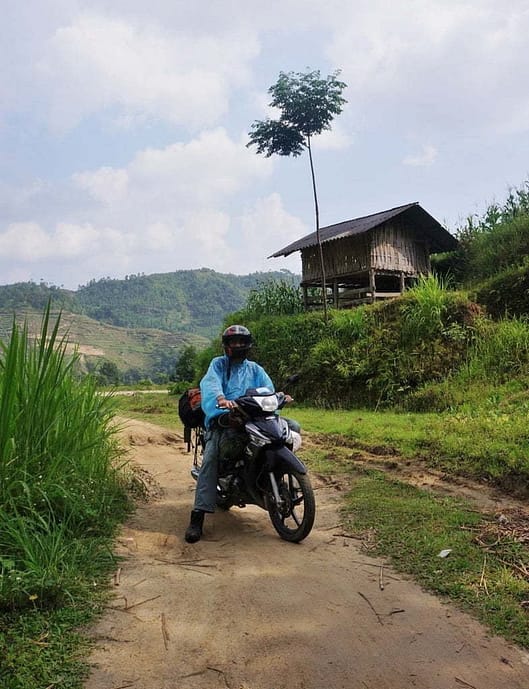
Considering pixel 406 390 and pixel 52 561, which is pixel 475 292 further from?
pixel 52 561

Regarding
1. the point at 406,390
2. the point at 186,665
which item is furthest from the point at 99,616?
the point at 406,390

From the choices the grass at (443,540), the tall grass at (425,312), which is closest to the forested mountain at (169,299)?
the tall grass at (425,312)

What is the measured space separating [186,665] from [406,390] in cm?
904

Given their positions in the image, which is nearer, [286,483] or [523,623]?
[523,623]

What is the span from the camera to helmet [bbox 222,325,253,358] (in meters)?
4.60

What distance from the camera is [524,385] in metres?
8.55

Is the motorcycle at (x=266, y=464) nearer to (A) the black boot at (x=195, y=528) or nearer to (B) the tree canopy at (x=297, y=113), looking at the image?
(A) the black boot at (x=195, y=528)

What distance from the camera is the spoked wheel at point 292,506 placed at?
3.81 m

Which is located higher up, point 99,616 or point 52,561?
point 52,561

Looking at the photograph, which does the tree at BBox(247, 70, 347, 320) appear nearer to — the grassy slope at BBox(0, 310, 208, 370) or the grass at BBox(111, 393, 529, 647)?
the grass at BBox(111, 393, 529, 647)

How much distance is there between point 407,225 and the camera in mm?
18219

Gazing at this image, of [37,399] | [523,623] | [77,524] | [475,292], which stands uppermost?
[475,292]

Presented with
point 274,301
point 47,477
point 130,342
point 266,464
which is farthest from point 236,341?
point 130,342

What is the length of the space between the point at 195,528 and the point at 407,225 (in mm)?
16050
